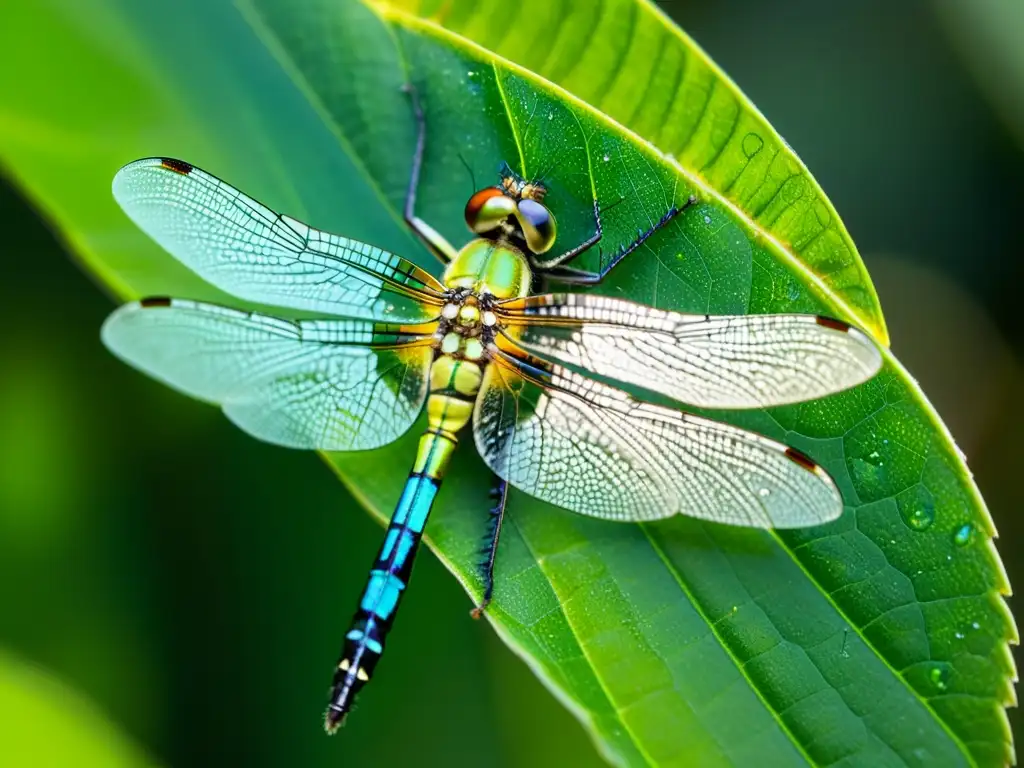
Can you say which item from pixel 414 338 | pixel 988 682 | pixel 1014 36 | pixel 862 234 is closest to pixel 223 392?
pixel 414 338

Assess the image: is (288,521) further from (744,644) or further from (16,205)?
(744,644)

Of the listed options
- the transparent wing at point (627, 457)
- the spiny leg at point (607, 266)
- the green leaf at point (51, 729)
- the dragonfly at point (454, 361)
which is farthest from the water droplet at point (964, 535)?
the green leaf at point (51, 729)

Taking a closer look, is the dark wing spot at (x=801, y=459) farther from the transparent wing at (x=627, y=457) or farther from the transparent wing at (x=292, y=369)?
the transparent wing at (x=292, y=369)

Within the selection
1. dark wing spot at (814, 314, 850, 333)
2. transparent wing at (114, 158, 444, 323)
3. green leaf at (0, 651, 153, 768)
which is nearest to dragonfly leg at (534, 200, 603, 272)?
transparent wing at (114, 158, 444, 323)

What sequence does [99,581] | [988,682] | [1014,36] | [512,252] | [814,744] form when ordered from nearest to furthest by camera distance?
[988,682], [814,744], [512,252], [99,581], [1014,36]

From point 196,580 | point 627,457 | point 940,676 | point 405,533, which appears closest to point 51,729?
point 196,580
